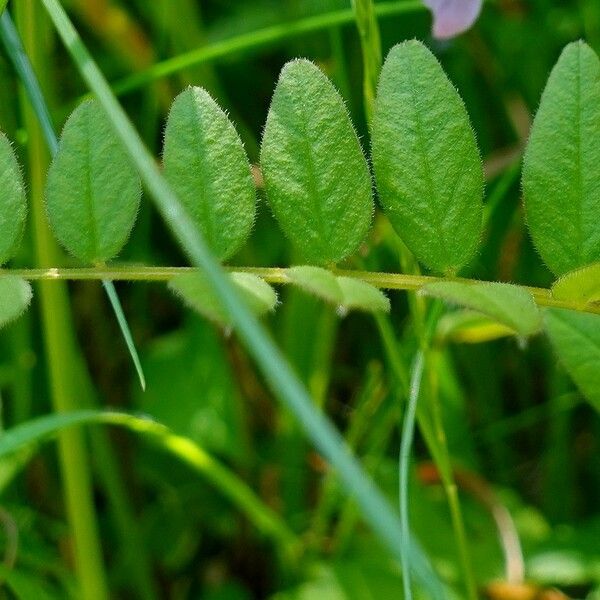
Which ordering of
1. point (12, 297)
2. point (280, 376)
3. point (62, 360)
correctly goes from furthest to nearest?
point (62, 360), point (12, 297), point (280, 376)

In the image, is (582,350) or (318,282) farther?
(582,350)

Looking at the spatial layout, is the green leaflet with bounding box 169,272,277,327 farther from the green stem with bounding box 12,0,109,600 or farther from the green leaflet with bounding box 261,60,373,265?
the green stem with bounding box 12,0,109,600

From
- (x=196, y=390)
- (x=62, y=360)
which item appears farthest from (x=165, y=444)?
(x=196, y=390)

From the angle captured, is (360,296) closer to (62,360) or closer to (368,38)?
(368,38)

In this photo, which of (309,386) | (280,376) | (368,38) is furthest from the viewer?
(309,386)

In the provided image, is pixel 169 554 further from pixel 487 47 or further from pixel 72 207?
pixel 487 47

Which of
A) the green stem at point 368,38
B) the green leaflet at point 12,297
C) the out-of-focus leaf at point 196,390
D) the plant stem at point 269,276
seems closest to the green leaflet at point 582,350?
the plant stem at point 269,276
